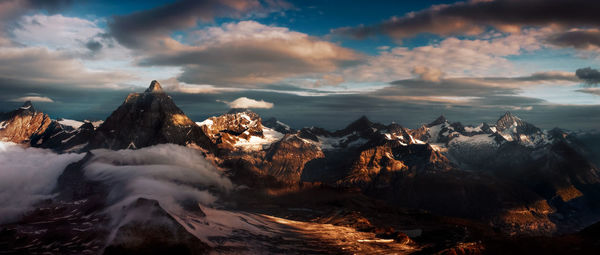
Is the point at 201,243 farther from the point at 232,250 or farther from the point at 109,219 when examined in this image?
the point at 109,219

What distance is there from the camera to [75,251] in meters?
147

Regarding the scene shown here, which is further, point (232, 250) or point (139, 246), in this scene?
point (232, 250)

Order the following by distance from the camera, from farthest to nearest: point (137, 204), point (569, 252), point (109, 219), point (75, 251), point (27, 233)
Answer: point (569, 252) → point (109, 219) → point (137, 204) → point (27, 233) → point (75, 251)

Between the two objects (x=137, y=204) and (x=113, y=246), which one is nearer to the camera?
(x=113, y=246)

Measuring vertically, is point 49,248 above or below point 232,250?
above

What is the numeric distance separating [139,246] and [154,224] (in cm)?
1163

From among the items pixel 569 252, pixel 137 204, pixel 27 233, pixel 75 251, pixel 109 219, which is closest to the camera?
pixel 75 251

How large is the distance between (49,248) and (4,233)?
19.9m

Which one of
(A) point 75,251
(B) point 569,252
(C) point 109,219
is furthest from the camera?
(B) point 569,252

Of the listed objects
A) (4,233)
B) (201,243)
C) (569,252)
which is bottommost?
(569,252)

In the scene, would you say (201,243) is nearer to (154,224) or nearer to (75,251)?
(154,224)

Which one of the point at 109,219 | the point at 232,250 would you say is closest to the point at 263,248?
the point at 232,250

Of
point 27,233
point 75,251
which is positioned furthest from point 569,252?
point 27,233

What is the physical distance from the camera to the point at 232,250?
17750cm
